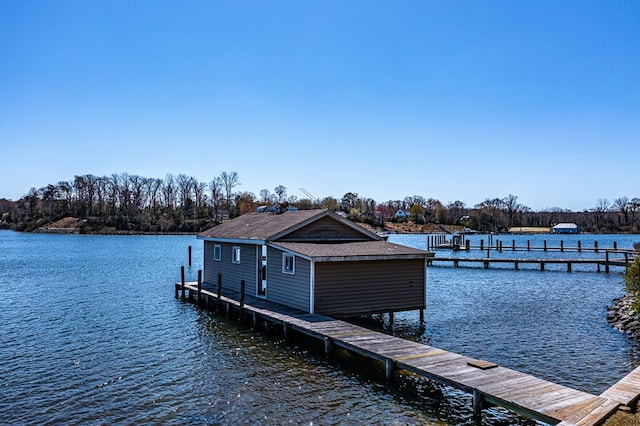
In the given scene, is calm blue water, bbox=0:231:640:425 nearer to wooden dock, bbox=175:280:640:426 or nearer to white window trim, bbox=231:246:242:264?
wooden dock, bbox=175:280:640:426

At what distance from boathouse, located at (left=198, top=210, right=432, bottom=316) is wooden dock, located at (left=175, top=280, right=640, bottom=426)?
56.3 inches

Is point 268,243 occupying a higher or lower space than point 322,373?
higher

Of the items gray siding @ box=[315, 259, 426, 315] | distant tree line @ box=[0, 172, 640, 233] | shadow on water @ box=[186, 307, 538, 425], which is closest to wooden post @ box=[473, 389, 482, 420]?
shadow on water @ box=[186, 307, 538, 425]

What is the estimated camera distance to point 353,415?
425 inches

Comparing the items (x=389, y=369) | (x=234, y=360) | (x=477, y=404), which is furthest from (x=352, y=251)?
(x=477, y=404)

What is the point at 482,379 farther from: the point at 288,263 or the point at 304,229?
the point at 304,229

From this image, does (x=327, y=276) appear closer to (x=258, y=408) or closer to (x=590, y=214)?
(x=258, y=408)

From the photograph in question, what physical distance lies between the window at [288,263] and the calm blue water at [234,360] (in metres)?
2.73

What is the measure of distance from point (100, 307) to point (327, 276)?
12.8 m

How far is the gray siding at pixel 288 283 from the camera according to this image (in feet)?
60.9

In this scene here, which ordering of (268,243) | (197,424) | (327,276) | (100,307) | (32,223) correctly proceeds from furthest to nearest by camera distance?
(32,223) < (100,307) < (268,243) < (327,276) < (197,424)

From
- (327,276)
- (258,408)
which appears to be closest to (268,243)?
(327,276)

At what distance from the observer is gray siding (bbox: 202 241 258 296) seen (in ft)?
73.4

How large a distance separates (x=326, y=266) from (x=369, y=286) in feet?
6.98
